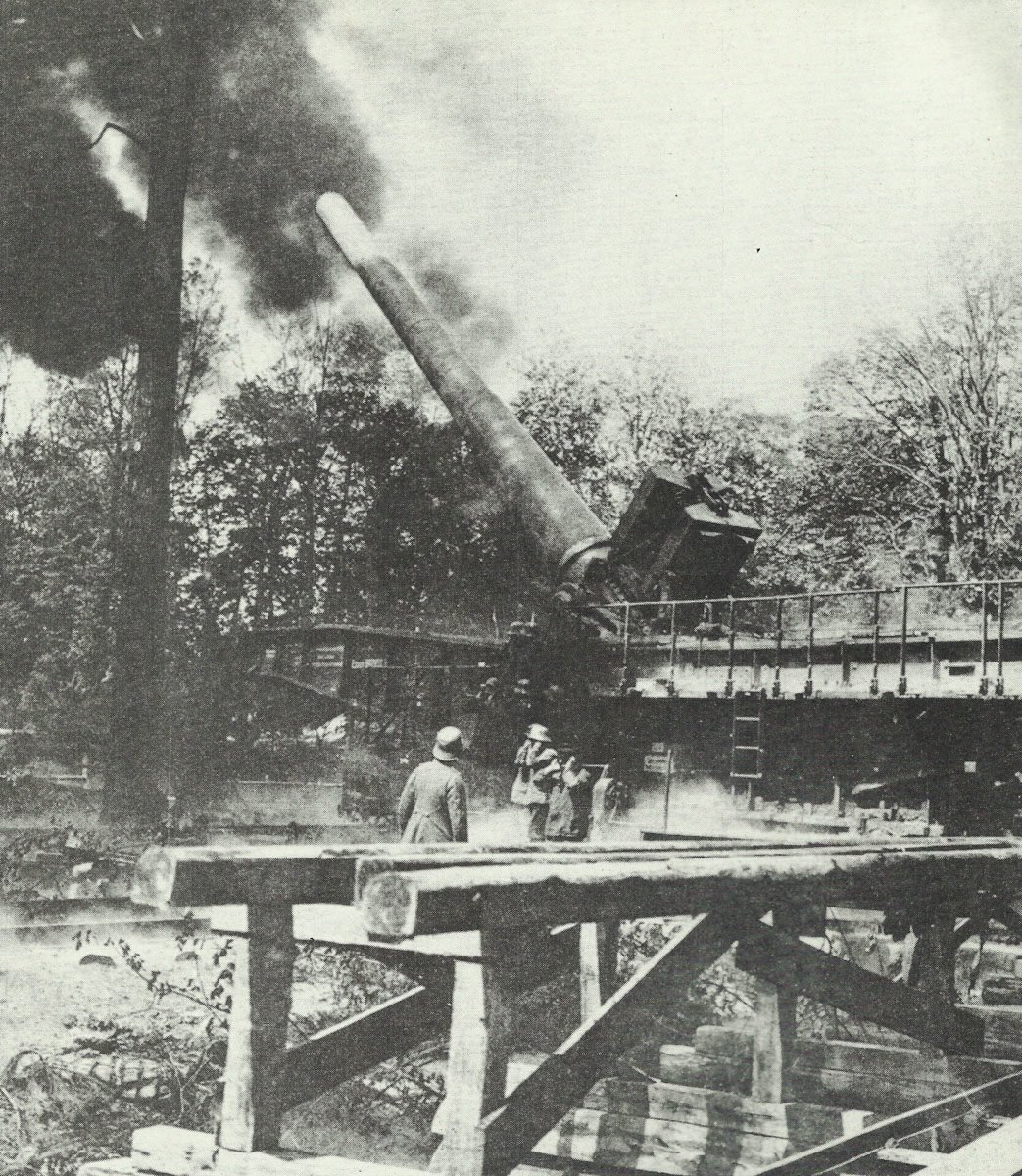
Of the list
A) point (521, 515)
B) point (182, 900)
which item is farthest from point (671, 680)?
point (182, 900)

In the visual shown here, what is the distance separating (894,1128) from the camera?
13.0 ft

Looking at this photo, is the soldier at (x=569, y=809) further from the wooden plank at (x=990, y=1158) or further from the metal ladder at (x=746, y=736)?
the wooden plank at (x=990, y=1158)

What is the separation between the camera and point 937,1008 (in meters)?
4.20

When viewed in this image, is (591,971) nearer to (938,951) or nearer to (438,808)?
(938,951)

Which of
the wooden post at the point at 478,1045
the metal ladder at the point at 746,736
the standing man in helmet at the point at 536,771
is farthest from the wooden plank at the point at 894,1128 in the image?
the metal ladder at the point at 746,736

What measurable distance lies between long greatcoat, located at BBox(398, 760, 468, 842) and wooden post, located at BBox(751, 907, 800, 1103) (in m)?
2.40

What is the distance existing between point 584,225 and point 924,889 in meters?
11.6

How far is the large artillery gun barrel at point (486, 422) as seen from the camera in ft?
41.6

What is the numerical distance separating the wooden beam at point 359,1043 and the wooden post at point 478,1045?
0.56 meters

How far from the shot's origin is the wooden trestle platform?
270 centimetres

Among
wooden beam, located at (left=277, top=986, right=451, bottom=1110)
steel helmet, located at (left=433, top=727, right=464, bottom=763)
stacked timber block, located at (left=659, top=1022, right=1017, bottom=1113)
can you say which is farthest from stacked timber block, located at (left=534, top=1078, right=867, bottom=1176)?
steel helmet, located at (left=433, top=727, right=464, bottom=763)

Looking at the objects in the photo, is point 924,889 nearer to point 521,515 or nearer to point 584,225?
point 521,515

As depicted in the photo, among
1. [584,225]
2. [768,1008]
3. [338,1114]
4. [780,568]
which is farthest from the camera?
[780,568]

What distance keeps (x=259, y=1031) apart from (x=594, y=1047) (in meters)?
0.82
